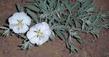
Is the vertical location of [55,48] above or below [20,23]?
below

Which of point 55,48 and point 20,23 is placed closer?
point 20,23

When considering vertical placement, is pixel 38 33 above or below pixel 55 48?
above

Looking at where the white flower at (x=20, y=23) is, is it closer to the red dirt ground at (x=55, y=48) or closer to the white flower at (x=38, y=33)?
the white flower at (x=38, y=33)

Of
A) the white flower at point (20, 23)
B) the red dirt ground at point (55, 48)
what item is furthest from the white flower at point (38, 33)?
the red dirt ground at point (55, 48)

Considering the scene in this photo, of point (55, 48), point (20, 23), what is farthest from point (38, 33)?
point (55, 48)

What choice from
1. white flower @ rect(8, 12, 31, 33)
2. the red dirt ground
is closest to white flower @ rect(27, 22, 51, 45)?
white flower @ rect(8, 12, 31, 33)

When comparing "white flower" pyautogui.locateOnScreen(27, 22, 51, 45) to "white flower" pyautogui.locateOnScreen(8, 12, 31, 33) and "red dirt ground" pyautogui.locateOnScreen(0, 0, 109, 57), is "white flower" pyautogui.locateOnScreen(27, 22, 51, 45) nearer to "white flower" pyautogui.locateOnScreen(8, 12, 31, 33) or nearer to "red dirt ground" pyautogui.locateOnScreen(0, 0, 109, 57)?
"white flower" pyautogui.locateOnScreen(8, 12, 31, 33)

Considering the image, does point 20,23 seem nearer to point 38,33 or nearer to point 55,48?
point 38,33

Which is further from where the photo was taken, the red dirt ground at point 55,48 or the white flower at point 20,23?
the red dirt ground at point 55,48
